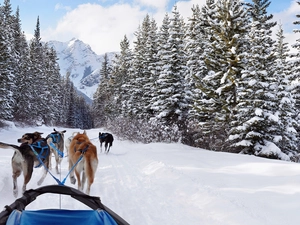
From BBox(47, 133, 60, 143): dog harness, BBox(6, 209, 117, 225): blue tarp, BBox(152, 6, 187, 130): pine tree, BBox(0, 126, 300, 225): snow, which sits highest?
BBox(152, 6, 187, 130): pine tree

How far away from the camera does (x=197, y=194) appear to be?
17.5 feet

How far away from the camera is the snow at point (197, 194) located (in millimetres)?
4156

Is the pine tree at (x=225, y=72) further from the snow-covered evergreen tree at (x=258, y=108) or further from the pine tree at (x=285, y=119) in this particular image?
the pine tree at (x=285, y=119)

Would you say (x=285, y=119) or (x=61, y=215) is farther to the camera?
(x=285, y=119)

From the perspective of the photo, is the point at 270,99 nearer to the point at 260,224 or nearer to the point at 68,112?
the point at 260,224

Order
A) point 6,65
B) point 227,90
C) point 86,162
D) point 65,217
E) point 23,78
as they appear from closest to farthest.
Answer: point 65,217 < point 86,162 < point 227,90 < point 6,65 < point 23,78

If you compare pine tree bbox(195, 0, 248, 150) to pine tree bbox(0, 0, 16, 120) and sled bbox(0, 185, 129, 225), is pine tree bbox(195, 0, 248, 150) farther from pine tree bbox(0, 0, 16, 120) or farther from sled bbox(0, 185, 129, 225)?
pine tree bbox(0, 0, 16, 120)

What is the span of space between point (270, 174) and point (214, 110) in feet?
27.0

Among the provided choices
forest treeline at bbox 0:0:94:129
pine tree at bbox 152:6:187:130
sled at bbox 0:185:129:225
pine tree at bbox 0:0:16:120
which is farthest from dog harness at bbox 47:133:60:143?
forest treeline at bbox 0:0:94:129

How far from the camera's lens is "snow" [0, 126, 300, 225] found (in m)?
4.16

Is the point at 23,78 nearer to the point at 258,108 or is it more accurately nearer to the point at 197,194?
the point at 258,108

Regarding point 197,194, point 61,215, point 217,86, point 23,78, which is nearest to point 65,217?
point 61,215

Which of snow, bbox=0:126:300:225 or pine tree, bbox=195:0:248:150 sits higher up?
pine tree, bbox=195:0:248:150

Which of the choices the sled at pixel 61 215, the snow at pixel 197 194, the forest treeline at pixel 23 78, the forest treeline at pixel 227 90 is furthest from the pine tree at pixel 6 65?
the sled at pixel 61 215
